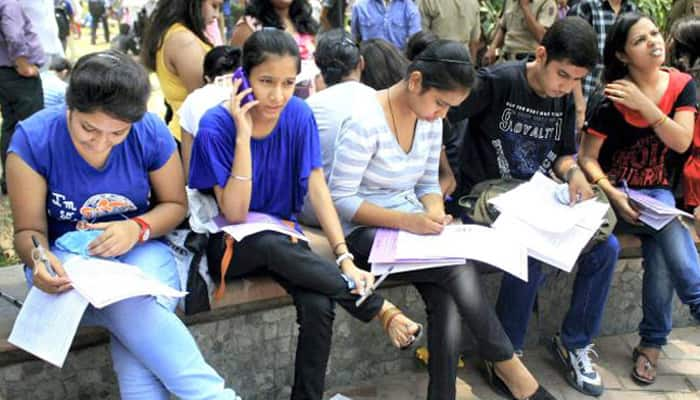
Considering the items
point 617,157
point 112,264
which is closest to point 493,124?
point 617,157

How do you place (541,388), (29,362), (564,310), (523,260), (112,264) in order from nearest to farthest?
(112,264) < (29,362) < (523,260) < (541,388) < (564,310)

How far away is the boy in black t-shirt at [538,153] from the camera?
9.52ft

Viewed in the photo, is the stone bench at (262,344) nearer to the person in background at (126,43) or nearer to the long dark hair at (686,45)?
the long dark hair at (686,45)

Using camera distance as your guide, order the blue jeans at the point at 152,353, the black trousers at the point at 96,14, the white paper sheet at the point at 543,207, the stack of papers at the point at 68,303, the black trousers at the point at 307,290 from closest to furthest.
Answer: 1. the stack of papers at the point at 68,303
2. the blue jeans at the point at 152,353
3. the black trousers at the point at 307,290
4. the white paper sheet at the point at 543,207
5. the black trousers at the point at 96,14

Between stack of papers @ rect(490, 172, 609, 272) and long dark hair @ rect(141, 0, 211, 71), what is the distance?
5.46 feet

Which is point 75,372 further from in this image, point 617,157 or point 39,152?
point 617,157

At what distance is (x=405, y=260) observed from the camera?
246cm

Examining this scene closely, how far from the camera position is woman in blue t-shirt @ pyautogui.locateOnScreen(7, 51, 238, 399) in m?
2.06

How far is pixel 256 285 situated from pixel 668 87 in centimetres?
200

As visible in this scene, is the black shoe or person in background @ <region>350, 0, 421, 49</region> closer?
the black shoe

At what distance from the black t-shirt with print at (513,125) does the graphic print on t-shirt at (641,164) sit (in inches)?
10.2

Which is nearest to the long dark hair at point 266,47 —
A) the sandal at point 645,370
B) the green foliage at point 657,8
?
the sandal at point 645,370

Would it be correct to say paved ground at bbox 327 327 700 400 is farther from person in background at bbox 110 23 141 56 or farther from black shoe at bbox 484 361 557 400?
person in background at bbox 110 23 141 56

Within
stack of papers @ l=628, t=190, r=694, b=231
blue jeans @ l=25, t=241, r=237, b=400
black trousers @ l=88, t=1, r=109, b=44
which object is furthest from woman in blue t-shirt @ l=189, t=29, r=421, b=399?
black trousers @ l=88, t=1, r=109, b=44
